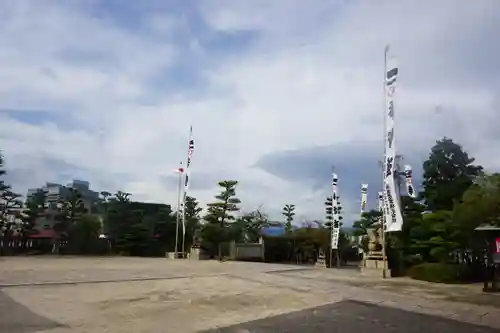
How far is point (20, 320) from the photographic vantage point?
712 centimetres

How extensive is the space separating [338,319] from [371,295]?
359 centimetres

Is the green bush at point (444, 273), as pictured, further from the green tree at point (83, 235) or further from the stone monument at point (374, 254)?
the green tree at point (83, 235)

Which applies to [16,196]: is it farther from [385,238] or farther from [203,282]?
[385,238]

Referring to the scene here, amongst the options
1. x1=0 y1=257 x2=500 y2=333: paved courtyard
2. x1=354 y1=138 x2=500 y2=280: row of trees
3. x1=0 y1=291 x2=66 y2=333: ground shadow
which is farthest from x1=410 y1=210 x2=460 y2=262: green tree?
x1=0 y1=291 x2=66 y2=333: ground shadow

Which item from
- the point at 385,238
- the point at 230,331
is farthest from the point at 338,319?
the point at 385,238

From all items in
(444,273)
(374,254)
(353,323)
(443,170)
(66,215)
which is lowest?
(353,323)

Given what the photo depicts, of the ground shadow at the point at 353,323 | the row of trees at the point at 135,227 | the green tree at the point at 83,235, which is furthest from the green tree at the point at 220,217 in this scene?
the ground shadow at the point at 353,323

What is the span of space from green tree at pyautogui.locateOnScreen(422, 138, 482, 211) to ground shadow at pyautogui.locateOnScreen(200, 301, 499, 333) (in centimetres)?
1644

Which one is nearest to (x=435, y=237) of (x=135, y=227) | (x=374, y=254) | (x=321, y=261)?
→ (x=374, y=254)

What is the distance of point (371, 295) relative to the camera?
37.4 feet

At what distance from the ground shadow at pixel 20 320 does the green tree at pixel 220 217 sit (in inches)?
799

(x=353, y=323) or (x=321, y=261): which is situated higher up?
(x=321, y=261)

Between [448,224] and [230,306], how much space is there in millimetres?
9938

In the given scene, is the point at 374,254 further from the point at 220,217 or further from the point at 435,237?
the point at 220,217
